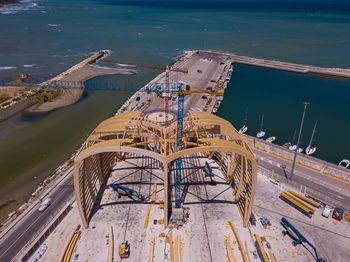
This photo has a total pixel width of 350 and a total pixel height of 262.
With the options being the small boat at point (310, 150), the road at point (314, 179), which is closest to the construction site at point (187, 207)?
the road at point (314, 179)

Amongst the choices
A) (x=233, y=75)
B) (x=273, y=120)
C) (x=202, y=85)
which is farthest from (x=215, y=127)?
(x=233, y=75)

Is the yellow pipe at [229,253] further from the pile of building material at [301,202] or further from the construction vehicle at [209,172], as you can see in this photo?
the pile of building material at [301,202]

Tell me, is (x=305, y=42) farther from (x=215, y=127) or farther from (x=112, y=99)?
(x=215, y=127)

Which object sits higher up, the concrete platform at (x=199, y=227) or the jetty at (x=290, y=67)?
the jetty at (x=290, y=67)

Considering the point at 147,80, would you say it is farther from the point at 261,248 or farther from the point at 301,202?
the point at 261,248

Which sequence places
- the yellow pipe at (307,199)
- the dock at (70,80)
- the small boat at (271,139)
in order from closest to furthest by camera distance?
the yellow pipe at (307,199), the small boat at (271,139), the dock at (70,80)

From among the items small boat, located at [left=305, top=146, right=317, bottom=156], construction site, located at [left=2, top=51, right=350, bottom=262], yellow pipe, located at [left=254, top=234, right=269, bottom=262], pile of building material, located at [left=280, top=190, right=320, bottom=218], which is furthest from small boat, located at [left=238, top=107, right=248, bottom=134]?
yellow pipe, located at [left=254, top=234, right=269, bottom=262]

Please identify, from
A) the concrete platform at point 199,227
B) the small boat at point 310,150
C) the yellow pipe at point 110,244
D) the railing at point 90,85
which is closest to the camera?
the yellow pipe at point 110,244
